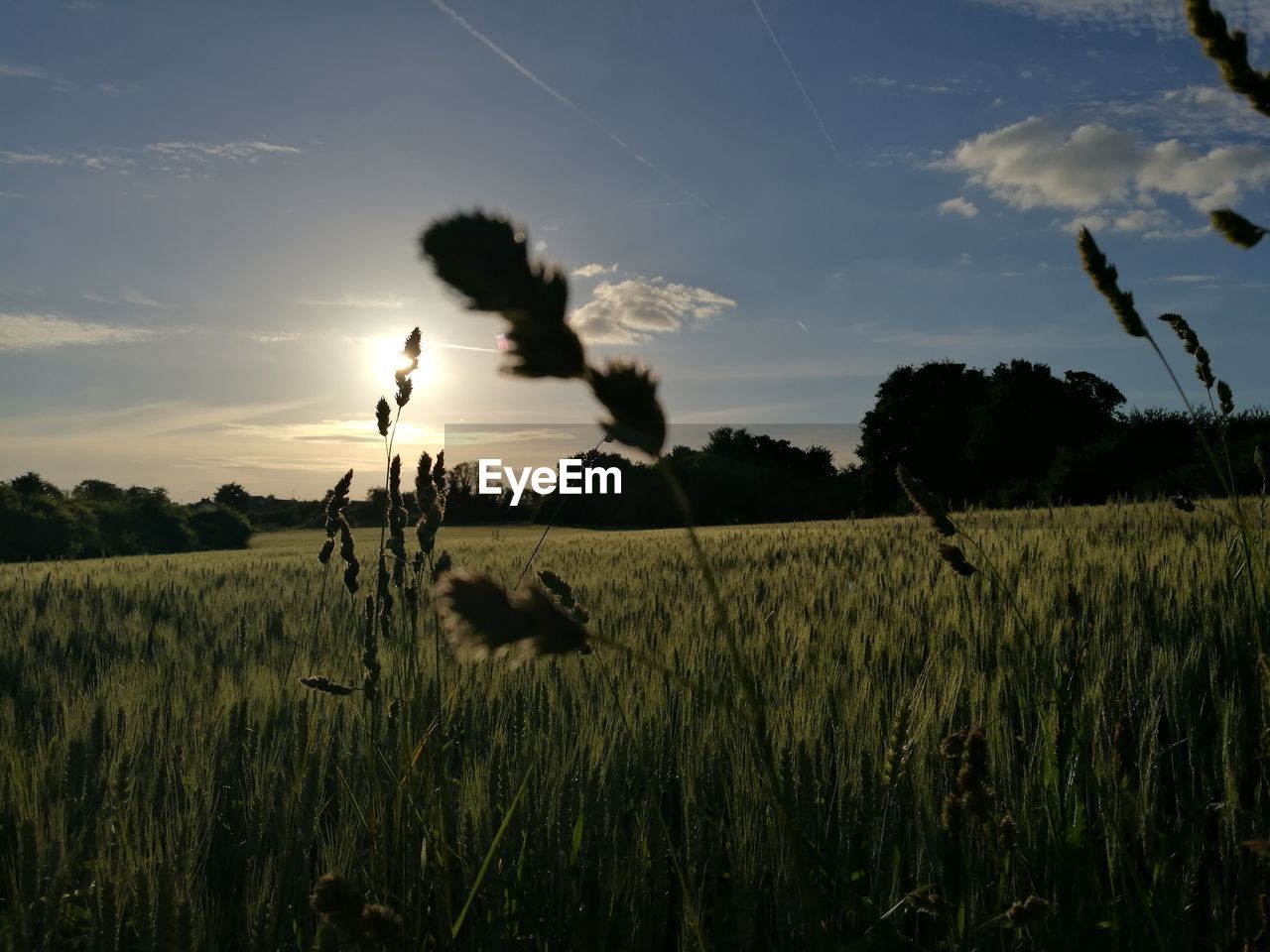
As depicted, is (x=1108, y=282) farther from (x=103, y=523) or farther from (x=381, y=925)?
(x=103, y=523)

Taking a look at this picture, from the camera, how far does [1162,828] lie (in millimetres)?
1690

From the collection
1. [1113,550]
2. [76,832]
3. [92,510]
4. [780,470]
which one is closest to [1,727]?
[76,832]

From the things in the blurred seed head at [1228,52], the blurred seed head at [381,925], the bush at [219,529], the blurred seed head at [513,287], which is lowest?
the bush at [219,529]

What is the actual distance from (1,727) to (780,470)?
48624mm

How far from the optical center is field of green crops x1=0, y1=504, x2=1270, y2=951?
1300 millimetres

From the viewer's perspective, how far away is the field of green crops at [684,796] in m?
1.30

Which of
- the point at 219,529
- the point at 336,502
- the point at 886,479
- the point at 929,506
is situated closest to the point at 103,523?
the point at 219,529

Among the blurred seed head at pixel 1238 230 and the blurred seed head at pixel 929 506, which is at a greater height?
the blurred seed head at pixel 1238 230

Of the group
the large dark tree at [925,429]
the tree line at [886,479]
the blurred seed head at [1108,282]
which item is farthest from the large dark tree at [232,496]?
the blurred seed head at [1108,282]

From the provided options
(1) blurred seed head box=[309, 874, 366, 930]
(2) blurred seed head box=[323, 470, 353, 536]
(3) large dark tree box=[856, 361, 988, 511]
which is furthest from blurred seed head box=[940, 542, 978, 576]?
(3) large dark tree box=[856, 361, 988, 511]

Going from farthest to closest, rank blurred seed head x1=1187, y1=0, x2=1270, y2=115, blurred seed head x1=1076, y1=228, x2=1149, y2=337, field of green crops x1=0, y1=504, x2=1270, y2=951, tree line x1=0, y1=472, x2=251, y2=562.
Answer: tree line x1=0, y1=472, x2=251, y2=562, field of green crops x1=0, y1=504, x2=1270, y2=951, blurred seed head x1=1076, y1=228, x2=1149, y2=337, blurred seed head x1=1187, y1=0, x2=1270, y2=115

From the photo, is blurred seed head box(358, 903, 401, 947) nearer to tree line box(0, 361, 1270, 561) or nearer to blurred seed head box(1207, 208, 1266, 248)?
blurred seed head box(1207, 208, 1266, 248)

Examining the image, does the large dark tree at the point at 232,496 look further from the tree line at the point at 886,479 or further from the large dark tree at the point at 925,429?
the large dark tree at the point at 925,429

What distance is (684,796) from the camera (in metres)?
1.62
